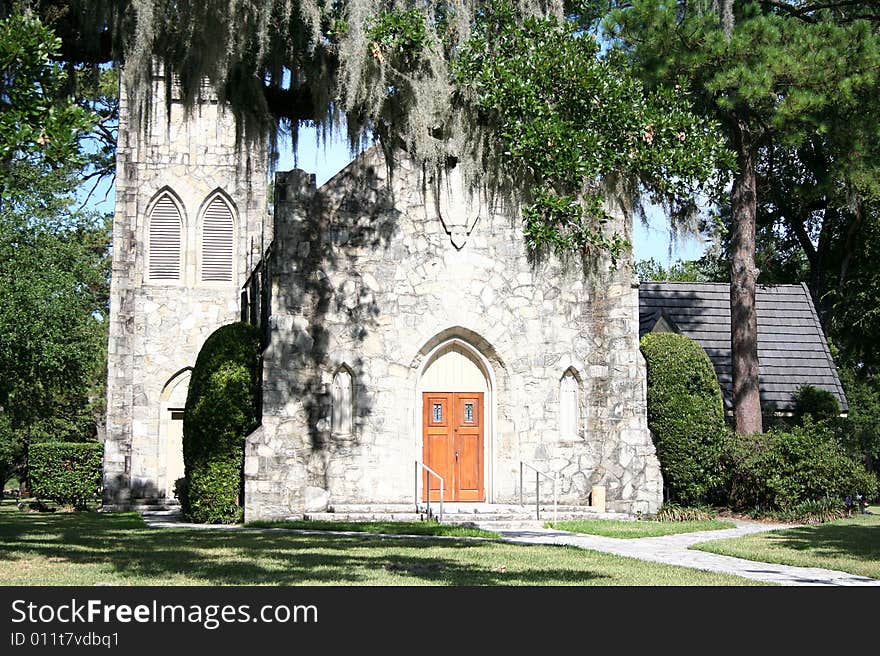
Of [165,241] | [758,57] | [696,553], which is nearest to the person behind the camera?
[696,553]

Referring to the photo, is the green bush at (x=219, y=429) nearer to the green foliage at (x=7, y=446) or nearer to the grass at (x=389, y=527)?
the grass at (x=389, y=527)

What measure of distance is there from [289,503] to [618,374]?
575 cm

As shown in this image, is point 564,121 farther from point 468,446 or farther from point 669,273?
point 669,273

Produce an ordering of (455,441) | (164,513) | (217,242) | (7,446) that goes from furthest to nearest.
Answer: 1. (7,446)
2. (217,242)
3. (164,513)
4. (455,441)

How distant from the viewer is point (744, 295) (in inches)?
774

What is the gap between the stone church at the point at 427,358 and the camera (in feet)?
55.0

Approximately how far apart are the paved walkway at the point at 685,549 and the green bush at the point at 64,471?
16.1 ft

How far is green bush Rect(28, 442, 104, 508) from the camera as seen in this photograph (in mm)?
21562

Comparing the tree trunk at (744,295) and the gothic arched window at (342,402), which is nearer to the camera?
the gothic arched window at (342,402)

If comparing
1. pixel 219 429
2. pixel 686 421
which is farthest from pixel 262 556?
pixel 686 421

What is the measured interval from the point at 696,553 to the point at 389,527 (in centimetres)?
446

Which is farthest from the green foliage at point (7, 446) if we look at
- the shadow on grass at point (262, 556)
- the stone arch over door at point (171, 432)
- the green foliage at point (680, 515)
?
the green foliage at point (680, 515)

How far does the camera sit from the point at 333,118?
11.6 meters

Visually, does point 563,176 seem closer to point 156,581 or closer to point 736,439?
point 156,581
